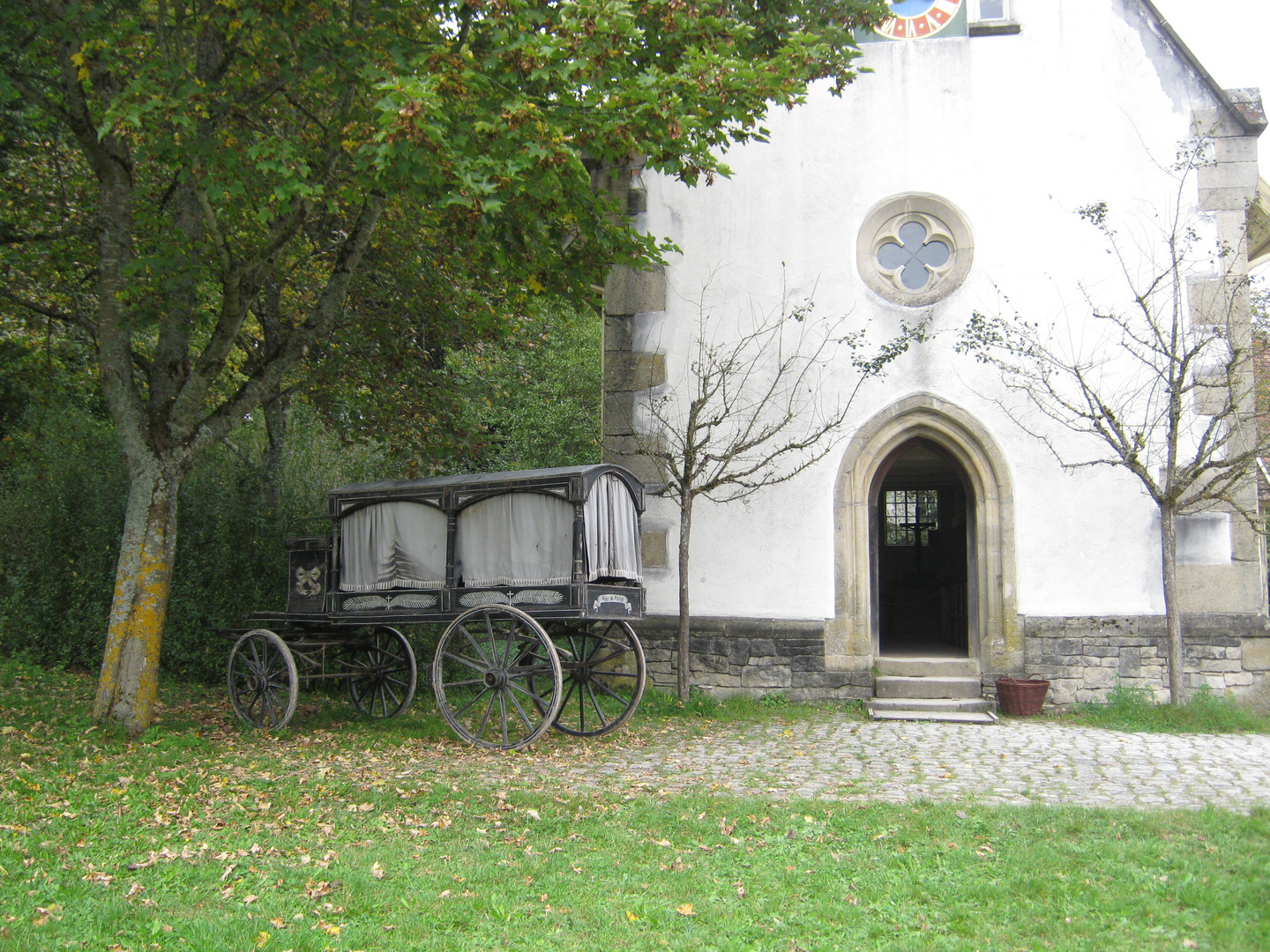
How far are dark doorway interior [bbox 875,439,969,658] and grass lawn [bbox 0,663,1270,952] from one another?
796cm

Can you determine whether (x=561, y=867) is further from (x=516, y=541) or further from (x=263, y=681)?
(x=263, y=681)

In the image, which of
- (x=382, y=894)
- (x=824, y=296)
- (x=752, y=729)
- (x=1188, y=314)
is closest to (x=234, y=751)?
(x=382, y=894)

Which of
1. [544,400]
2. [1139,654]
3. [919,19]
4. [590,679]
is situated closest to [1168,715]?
[1139,654]

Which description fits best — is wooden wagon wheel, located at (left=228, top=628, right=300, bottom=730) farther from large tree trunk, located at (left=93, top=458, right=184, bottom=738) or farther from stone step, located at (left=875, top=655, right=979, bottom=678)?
stone step, located at (left=875, top=655, right=979, bottom=678)

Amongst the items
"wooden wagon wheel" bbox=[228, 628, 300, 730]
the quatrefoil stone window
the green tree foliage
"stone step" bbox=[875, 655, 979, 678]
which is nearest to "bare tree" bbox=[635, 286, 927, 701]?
the quatrefoil stone window

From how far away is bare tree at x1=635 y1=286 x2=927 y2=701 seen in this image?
10336mm

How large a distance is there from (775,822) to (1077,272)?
274 inches

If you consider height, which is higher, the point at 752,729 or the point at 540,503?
the point at 540,503

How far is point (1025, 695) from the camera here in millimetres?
9625

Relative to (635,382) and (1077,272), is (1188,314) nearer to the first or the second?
(1077,272)

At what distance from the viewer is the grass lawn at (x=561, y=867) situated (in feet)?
13.7

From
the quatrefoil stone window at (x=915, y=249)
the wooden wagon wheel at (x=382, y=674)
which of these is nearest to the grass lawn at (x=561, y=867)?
the wooden wagon wheel at (x=382, y=674)

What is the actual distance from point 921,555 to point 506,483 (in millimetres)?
9432

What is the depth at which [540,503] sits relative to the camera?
798cm
